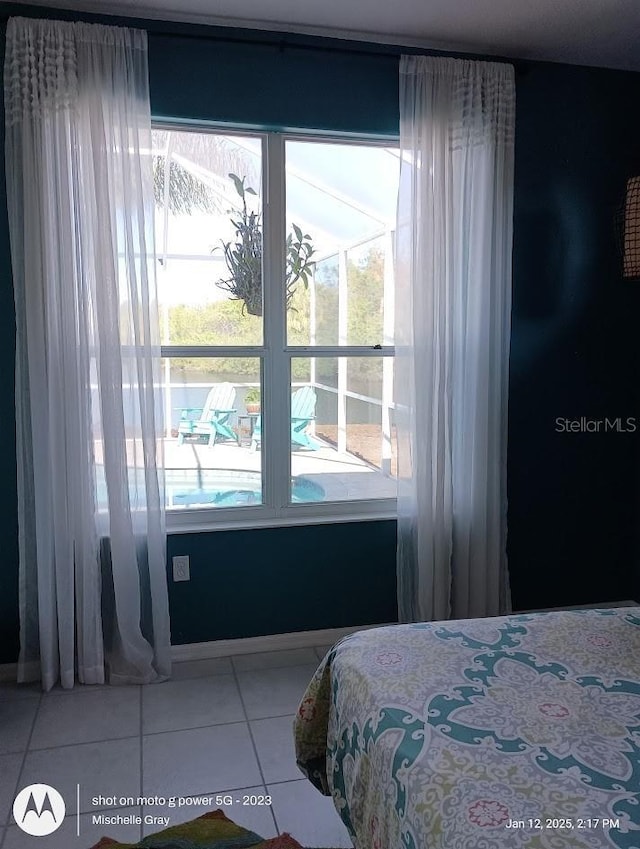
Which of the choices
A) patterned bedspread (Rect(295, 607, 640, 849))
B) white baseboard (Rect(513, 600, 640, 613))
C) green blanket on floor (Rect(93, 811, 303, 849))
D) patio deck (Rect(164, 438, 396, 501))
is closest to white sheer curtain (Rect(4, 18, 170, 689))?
patio deck (Rect(164, 438, 396, 501))

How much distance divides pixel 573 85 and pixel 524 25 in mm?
525

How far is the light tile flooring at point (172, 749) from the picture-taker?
2.00 meters

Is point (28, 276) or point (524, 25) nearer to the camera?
point (28, 276)

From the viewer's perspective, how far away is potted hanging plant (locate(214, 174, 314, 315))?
2949 millimetres

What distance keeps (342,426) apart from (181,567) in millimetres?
943

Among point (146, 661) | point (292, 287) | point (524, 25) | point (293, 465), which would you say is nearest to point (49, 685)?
point (146, 661)

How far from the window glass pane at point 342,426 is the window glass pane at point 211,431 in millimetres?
198

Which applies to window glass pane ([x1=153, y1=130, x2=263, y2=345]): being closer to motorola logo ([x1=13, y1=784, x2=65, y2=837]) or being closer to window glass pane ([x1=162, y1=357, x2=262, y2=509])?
window glass pane ([x1=162, y1=357, x2=262, y2=509])

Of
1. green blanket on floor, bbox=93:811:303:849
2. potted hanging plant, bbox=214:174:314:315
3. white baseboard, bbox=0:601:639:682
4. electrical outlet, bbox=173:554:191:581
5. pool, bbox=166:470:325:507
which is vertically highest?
potted hanging plant, bbox=214:174:314:315

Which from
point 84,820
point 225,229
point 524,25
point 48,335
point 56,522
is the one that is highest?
point 524,25

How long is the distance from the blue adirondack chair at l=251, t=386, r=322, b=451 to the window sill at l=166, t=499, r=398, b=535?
295 mm

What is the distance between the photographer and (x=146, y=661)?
2.79 metres

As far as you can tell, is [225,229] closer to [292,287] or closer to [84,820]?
[292,287]

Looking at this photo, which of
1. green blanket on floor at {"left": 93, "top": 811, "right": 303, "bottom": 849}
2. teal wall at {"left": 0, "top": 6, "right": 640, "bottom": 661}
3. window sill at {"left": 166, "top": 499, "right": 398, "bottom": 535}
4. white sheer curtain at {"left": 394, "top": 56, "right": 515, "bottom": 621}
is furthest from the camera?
window sill at {"left": 166, "top": 499, "right": 398, "bottom": 535}
